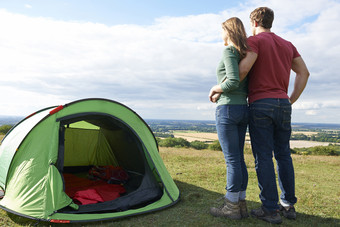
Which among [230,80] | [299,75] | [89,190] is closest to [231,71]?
[230,80]

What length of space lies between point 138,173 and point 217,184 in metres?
1.59

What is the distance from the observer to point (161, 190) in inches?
170

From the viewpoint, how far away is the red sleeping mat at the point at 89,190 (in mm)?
3951

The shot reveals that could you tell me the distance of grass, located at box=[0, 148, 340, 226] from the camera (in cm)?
334

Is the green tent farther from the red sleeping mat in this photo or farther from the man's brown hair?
the man's brown hair

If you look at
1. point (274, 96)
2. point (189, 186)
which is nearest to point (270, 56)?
point (274, 96)

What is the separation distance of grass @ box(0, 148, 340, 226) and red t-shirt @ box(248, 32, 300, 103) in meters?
1.57

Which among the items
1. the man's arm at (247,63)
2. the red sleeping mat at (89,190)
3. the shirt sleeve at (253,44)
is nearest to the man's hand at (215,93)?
the man's arm at (247,63)

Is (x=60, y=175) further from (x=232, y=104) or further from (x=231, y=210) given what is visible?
(x=232, y=104)

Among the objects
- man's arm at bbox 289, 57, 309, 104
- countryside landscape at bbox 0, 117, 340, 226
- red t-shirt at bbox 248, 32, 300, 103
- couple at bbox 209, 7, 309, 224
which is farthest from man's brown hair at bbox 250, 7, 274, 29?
countryside landscape at bbox 0, 117, 340, 226

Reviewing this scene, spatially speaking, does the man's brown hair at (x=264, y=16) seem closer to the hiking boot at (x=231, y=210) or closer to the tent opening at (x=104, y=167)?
the hiking boot at (x=231, y=210)

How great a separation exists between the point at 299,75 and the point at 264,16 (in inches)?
35.9

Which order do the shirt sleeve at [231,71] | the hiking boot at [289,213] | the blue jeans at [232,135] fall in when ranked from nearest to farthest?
the shirt sleeve at [231,71] → the blue jeans at [232,135] → the hiking boot at [289,213]

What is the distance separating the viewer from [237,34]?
2.97 meters
